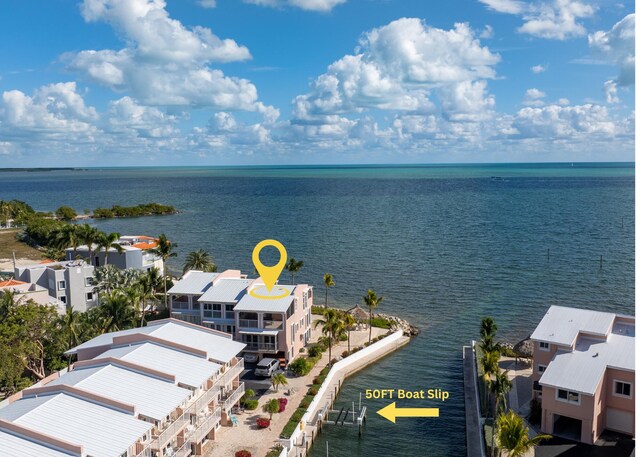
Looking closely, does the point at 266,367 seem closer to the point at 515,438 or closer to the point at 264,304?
the point at 264,304

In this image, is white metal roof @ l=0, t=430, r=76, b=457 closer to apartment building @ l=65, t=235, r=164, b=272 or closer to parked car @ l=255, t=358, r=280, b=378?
parked car @ l=255, t=358, r=280, b=378

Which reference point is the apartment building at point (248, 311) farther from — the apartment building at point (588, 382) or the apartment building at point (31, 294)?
the apartment building at point (588, 382)

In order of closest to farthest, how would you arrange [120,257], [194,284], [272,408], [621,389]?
1. [621,389]
2. [272,408]
3. [194,284]
4. [120,257]

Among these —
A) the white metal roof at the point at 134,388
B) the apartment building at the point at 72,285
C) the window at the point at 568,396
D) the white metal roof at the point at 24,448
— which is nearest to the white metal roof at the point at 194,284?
the apartment building at the point at 72,285

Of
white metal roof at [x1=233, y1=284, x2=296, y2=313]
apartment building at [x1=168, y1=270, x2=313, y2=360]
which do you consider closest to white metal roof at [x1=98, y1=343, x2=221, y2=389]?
white metal roof at [x1=233, y1=284, x2=296, y2=313]

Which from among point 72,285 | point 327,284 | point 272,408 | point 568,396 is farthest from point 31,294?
point 568,396

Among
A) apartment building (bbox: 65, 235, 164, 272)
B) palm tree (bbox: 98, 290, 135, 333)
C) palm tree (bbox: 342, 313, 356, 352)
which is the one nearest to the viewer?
palm tree (bbox: 98, 290, 135, 333)

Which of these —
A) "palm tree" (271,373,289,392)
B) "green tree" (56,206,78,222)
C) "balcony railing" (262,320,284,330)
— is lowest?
"palm tree" (271,373,289,392)

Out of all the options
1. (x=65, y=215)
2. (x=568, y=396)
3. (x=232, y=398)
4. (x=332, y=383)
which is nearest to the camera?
(x=568, y=396)
